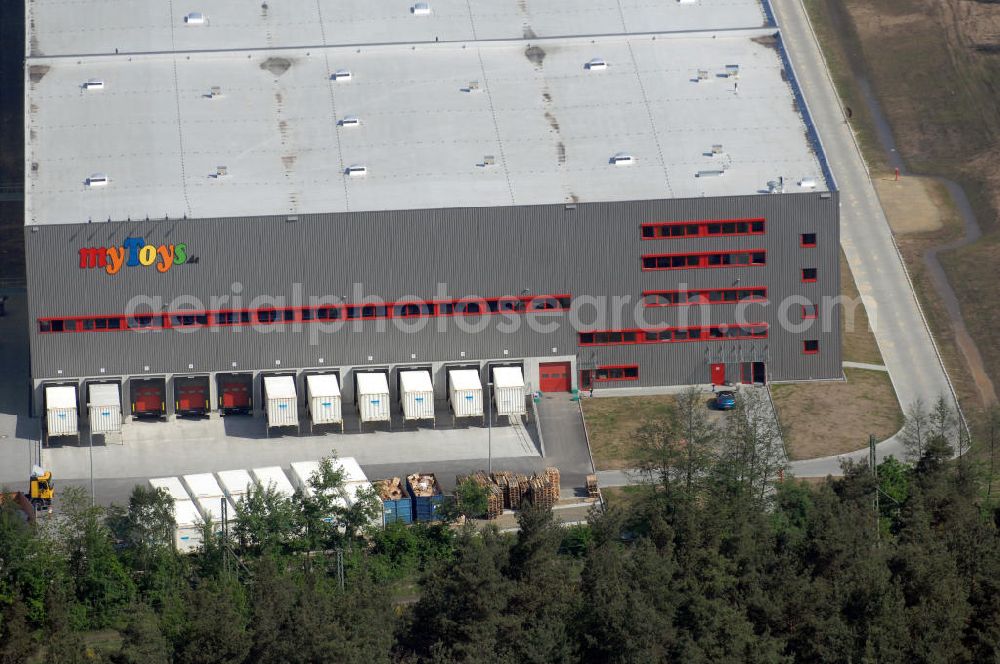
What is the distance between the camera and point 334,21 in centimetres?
14012

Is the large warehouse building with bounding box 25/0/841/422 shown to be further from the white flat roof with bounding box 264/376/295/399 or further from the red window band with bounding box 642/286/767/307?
the white flat roof with bounding box 264/376/295/399

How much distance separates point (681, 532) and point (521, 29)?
4411 centimetres

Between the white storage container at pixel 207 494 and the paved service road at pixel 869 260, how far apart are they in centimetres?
3068

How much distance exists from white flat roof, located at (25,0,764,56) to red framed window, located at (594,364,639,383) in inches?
903

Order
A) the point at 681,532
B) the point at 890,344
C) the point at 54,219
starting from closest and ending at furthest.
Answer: the point at 681,532
the point at 54,219
the point at 890,344

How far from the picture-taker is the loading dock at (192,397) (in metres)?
125

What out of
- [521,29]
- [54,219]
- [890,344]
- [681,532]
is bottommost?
[681,532]

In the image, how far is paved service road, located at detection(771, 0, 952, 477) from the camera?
5153 inches

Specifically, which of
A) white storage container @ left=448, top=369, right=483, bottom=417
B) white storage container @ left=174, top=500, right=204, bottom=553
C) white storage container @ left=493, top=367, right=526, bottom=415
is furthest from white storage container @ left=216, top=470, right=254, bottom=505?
white storage container @ left=493, top=367, right=526, bottom=415

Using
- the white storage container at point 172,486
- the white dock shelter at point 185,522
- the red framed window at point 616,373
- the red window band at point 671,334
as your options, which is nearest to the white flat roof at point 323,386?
the white storage container at point 172,486

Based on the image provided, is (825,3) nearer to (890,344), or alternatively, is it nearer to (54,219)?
(890,344)

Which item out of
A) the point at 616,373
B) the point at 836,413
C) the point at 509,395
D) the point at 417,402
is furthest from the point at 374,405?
the point at 836,413

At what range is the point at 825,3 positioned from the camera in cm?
17525

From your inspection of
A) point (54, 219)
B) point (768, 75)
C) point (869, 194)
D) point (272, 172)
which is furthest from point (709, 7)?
point (54, 219)
